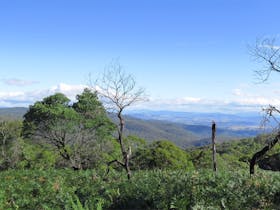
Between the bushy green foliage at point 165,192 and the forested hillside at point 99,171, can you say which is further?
the forested hillside at point 99,171

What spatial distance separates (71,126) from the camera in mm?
31406

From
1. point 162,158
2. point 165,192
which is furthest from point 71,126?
point 165,192

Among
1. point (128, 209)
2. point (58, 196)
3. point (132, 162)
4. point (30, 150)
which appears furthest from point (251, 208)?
point (30, 150)

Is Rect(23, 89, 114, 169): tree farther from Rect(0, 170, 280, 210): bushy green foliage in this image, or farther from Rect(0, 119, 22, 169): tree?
Rect(0, 170, 280, 210): bushy green foliage

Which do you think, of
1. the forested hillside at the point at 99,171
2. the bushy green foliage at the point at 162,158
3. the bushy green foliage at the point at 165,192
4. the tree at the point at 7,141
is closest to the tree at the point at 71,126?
the forested hillside at the point at 99,171

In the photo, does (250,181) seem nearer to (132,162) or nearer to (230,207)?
(230,207)

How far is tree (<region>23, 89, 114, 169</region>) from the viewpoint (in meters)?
31.5

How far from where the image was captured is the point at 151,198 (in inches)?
481

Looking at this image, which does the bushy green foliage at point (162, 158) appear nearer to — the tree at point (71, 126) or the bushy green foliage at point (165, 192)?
the tree at point (71, 126)

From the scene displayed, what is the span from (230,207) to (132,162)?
2535 cm

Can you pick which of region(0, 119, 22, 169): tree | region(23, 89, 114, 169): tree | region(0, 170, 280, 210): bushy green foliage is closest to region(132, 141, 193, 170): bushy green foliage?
region(23, 89, 114, 169): tree

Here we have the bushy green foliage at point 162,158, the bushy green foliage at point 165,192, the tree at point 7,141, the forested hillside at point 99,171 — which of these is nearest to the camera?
the bushy green foliage at point 165,192

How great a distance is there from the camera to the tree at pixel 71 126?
3150 centimetres

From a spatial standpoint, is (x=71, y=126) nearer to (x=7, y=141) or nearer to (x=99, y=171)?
(x=7, y=141)
